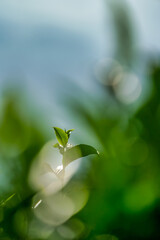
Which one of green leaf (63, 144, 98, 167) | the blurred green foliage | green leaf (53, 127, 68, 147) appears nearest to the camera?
the blurred green foliage

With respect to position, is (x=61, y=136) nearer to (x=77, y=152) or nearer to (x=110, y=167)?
(x=77, y=152)

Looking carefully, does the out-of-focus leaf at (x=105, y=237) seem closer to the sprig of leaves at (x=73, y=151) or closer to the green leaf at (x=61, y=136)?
the sprig of leaves at (x=73, y=151)

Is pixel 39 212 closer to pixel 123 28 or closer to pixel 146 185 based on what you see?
pixel 146 185

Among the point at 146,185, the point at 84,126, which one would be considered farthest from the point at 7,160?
the point at 146,185

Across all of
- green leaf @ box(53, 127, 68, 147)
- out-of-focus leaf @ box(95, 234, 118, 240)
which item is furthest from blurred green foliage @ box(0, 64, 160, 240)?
green leaf @ box(53, 127, 68, 147)

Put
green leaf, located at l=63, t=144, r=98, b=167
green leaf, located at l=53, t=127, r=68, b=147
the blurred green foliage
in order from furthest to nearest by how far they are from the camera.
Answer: green leaf, located at l=53, t=127, r=68, b=147 < green leaf, located at l=63, t=144, r=98, b=167 < the blurred green foliage

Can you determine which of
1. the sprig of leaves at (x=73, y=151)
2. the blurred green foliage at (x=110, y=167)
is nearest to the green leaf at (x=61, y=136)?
the sprig of leaves at (x=73, y=151)

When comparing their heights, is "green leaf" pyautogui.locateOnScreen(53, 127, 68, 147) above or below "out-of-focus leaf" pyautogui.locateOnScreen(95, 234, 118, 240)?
above

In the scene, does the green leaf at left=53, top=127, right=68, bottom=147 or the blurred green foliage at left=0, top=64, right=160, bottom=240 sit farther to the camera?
the green leaf at left=53, top=127, right=68, bottom=147

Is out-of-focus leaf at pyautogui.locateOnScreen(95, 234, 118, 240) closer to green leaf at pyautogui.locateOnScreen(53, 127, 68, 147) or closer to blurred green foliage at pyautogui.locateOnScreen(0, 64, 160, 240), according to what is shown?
blurred green foliage at pyautogui.locateOnScreen(0, 64, 160, 240)
